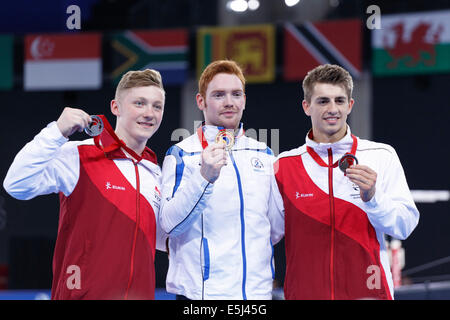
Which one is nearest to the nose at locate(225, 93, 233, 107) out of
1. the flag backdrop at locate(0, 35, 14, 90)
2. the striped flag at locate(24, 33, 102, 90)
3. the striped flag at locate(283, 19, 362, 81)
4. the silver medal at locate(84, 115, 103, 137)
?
the silver medal at locate(84, 115, 103, 137)

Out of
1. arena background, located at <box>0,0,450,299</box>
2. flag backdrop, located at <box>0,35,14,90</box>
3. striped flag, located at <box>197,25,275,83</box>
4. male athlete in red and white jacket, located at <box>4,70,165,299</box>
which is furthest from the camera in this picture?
flag backdrop, located at <box>0,35,14,90</box>

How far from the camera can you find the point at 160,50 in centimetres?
974

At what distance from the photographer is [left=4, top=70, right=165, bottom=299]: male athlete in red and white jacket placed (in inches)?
98.7

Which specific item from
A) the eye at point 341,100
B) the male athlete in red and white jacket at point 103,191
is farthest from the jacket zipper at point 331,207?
the male athlete in red and white jacket at point 103,191

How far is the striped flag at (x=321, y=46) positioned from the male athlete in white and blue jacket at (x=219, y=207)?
667cm

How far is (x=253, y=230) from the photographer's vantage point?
8.91ft

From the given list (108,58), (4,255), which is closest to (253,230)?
(108,58)

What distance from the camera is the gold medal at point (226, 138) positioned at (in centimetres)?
263

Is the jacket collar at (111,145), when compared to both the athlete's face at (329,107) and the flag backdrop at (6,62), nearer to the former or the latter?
the athlete's face at (329,107)

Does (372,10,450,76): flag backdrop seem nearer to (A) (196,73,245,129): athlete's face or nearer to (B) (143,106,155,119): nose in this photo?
(A) (196,73,245,129): athlete's face

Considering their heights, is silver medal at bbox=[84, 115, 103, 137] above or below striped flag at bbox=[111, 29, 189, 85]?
below

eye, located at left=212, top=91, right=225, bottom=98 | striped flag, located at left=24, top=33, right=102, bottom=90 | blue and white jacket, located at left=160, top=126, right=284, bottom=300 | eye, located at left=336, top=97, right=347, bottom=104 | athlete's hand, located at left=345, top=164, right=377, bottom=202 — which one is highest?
striped flag, located at left=24, top=33, right=102, bottom=90

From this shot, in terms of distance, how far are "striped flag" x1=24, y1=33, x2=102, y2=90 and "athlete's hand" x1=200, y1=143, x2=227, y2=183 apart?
7954mm
